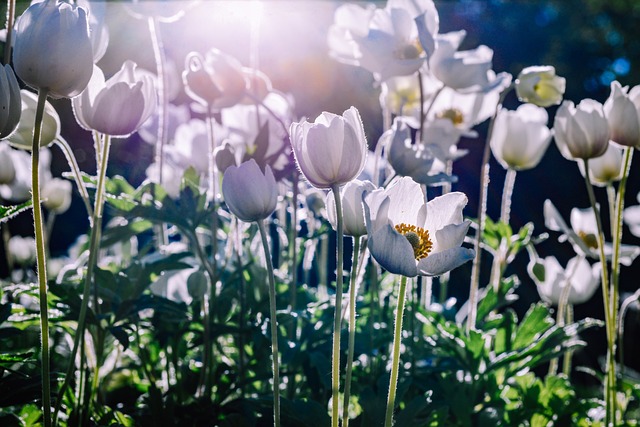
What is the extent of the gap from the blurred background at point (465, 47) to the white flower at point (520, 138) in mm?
605

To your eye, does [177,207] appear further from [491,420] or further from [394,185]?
[491,420]

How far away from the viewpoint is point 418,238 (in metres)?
0.81

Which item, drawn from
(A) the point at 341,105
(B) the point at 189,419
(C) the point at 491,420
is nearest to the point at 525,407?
(C) the point at 491,420

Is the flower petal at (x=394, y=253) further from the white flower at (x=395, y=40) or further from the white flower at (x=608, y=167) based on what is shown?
the white flower at (x=608, y=167)

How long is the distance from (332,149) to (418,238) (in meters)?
0.16

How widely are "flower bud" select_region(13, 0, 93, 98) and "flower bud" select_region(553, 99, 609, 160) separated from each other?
2.65 feet

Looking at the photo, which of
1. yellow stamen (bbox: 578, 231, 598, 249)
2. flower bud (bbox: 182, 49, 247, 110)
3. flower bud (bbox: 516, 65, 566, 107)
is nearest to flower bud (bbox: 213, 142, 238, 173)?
flower bud (bbox: 182, 49, 247, 110)

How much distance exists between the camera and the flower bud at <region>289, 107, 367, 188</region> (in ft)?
2.51

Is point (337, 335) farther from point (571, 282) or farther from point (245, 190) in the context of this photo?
point (571, 282)

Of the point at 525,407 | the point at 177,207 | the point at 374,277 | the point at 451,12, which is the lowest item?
the point at 525,407

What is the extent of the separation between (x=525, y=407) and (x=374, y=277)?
1.21 ft

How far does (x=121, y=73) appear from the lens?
3.18 feet

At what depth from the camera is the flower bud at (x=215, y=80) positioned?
1.24m

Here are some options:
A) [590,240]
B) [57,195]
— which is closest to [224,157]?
[57,195]
